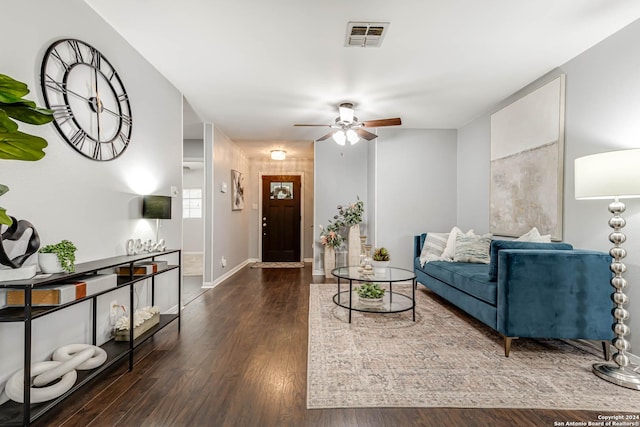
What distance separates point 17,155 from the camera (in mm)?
1175

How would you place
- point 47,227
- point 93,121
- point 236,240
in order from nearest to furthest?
point 47,227 → point 93,121 → point 236,240

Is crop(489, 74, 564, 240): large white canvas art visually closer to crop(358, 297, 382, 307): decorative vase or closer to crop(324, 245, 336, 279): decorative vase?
crop(358, 297, 382, 307): decorative vase

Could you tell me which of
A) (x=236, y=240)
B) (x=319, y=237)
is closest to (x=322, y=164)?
(x=319, y=237)

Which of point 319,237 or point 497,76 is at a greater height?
point 497,76

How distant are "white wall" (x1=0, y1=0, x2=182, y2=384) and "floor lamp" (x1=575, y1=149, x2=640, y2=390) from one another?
11.3 feet

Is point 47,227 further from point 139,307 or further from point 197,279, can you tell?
point 197,279

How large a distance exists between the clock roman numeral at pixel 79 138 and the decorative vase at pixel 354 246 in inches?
161

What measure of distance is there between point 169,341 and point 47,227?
4.53 feet

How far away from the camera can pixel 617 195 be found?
81.2 inches

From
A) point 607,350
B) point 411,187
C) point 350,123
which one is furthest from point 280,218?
point 607,350

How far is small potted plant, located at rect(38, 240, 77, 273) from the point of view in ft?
5.60

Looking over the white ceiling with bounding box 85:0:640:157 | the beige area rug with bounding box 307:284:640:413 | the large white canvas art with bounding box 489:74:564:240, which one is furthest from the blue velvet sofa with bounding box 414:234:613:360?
the white ceiling with bounding box 85:0:640:157

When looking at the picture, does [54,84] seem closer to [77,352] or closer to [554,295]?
[77,352]

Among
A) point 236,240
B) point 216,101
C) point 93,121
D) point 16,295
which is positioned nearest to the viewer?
point 16,295
